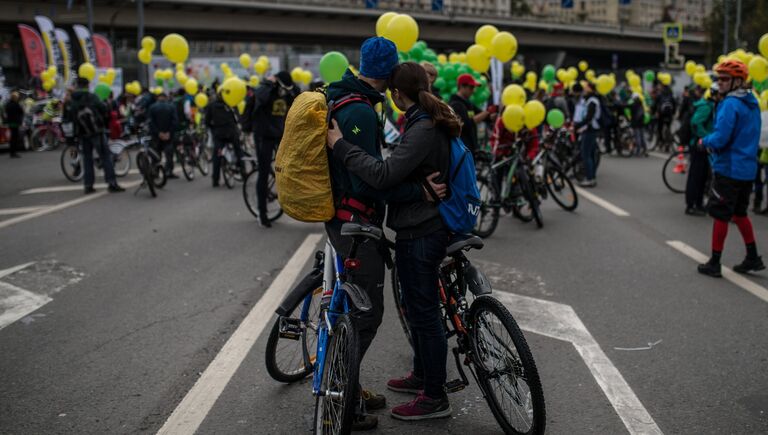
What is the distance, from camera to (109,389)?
452 centimetres

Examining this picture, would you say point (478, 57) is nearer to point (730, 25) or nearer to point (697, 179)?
point (697, 179)

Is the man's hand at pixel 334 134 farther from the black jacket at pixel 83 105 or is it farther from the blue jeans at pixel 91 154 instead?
the blue jeans at pixel 91 154

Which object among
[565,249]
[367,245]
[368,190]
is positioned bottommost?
[565,249]

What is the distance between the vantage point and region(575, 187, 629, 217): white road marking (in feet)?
37.8

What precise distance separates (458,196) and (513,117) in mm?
6725

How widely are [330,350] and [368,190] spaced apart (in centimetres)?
81

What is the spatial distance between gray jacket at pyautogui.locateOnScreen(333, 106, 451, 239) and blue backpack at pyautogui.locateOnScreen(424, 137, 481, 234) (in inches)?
1.4

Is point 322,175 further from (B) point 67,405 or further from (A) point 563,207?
(A) point 563,207

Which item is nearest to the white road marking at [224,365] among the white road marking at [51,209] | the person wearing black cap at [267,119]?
the person wearing black cap at [267,119]

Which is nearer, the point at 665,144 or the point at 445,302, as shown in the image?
the point at 445,302

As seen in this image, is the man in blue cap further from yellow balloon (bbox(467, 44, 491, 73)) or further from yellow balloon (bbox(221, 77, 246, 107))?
yellow balloon (bbox(467, 44, 491, 73))

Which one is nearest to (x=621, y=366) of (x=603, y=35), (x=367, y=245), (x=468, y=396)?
(x=468, y=396)

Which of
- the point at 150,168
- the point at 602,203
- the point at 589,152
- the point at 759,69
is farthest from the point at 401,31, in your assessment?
the point at 589,152

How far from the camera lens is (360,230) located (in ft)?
11.9
